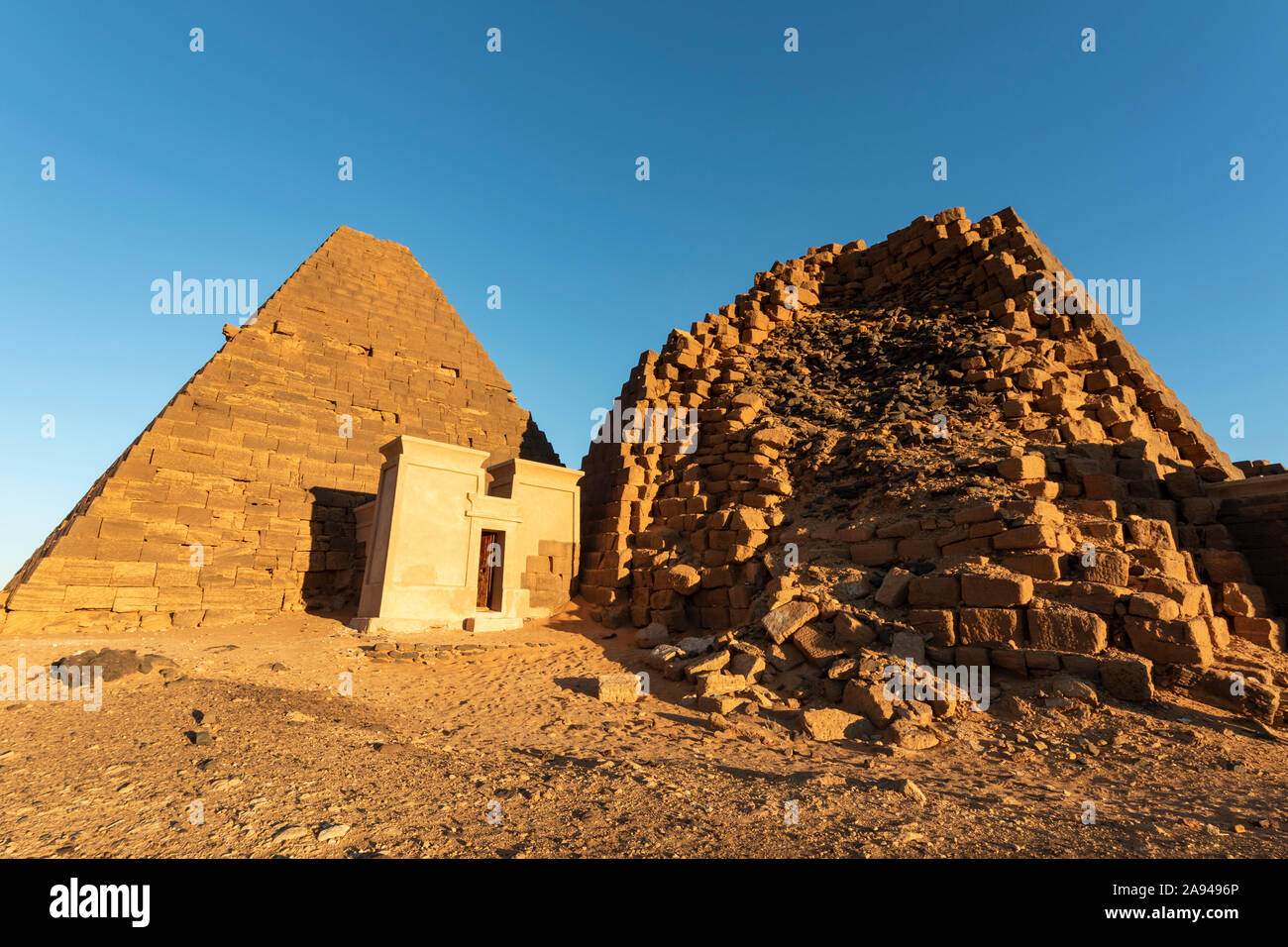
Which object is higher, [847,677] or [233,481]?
[233,481]

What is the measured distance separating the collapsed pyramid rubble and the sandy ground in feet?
2.41

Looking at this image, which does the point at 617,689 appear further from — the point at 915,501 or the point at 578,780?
the point at 915,501

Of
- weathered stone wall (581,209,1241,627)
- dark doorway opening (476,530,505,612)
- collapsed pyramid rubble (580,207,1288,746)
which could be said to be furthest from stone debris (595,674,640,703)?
dark doorway opening (476,530,505,612)

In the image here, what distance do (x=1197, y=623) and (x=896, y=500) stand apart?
3.83 m

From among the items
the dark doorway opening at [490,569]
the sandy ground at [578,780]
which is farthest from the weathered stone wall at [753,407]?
the sandy ground at [578,780]

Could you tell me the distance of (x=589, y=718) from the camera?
22.2ft

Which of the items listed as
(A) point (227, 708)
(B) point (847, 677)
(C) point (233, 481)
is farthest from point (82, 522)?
(B) point (847, 677)

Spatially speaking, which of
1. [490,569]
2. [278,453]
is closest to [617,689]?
[490,569]

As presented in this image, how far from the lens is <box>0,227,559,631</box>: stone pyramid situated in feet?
40.8
